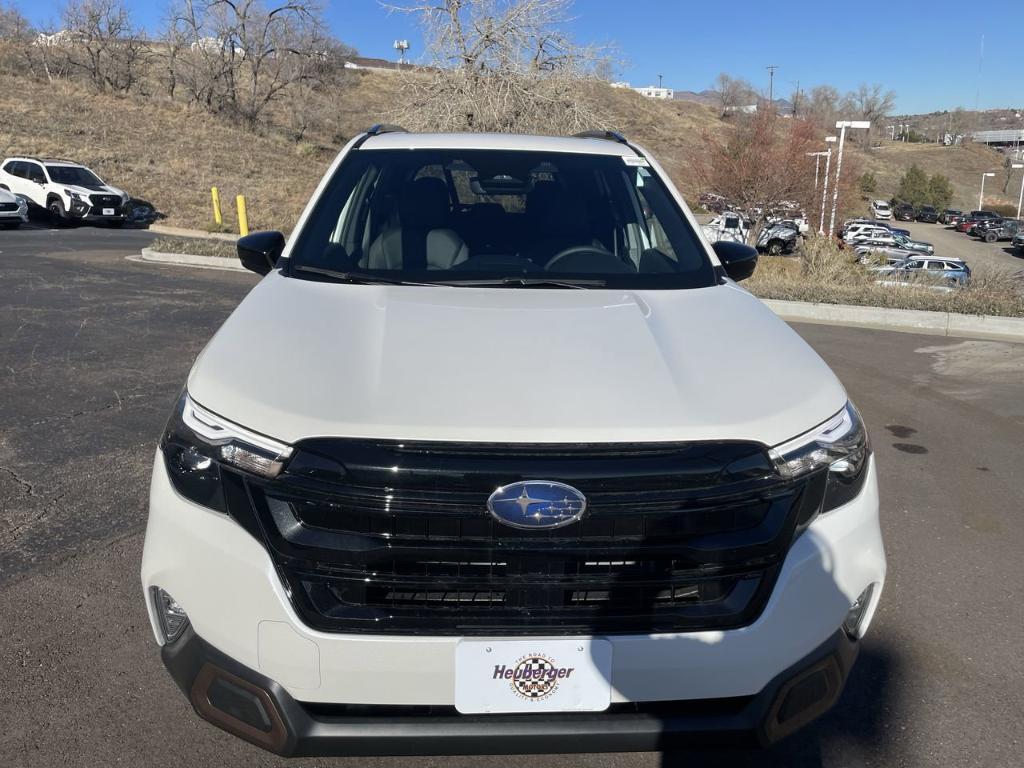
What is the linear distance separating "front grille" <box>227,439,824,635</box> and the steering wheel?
155 cm

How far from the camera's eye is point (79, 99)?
38.0 m

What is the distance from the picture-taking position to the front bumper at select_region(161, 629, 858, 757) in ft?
6.29

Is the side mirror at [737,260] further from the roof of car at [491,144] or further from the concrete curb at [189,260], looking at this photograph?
the concrete curb at [189,260]

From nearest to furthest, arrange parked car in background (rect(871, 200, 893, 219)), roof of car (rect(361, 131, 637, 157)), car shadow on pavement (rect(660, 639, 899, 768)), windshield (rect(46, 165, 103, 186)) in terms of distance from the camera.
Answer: car shadow on pavement (rect(660, 639, 899, 768)) < roof of car (rect(361, 131, 637, 157)) < windshield (rect(46, 165, 103, 186)) < parked car in background (rect(871, 200, 893, 219))

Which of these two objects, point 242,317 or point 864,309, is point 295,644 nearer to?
point 242,317

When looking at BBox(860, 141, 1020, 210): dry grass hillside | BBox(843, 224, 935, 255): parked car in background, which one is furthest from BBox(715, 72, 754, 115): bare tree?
BBox(843, 224, 935, 255): parked car in background

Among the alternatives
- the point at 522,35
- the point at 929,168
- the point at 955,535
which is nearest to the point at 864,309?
the point at 955,535

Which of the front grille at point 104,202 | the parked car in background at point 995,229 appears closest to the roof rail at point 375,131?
the front grille at point 104,202

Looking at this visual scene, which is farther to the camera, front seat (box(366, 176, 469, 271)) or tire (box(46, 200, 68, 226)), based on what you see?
tire (box(46, 200, 68, 226))

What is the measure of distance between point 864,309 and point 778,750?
8230mm

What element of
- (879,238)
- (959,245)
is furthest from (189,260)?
(959,245)

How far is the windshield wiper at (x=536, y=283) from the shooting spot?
307 centimetres

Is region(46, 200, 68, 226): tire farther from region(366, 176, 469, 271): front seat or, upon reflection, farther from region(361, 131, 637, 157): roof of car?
region(366, 176, 469, 271): front seat

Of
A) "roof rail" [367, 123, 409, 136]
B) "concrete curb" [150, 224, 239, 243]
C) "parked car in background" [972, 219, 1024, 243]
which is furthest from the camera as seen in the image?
"parked car in background" [972, 219, 1024, 243]
